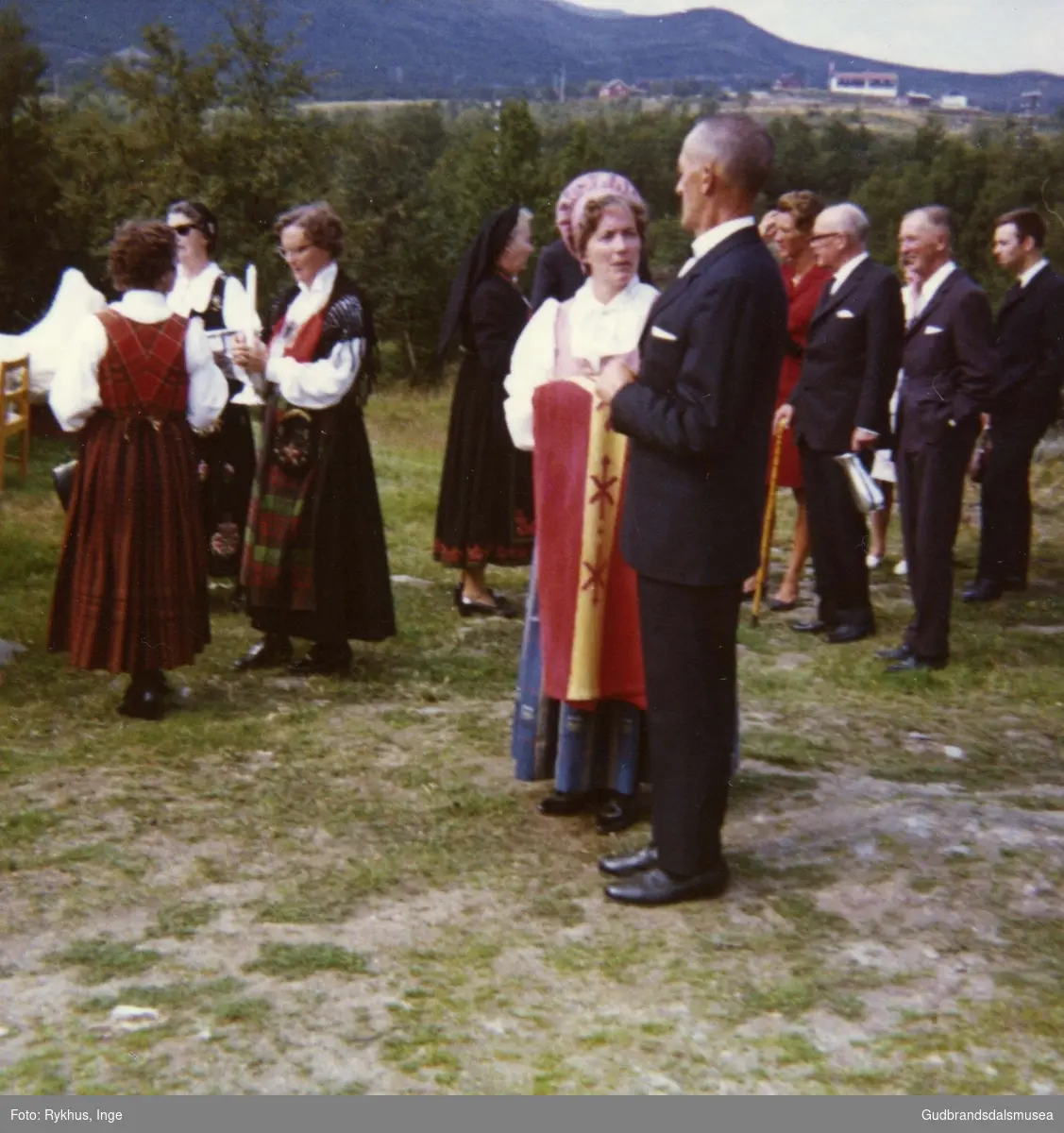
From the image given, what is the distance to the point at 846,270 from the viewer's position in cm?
729

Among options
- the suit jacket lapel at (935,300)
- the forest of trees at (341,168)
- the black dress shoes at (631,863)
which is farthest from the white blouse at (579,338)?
the suit jacket lapel at (935,300)

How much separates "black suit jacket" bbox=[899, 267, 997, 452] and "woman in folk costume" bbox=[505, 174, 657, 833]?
254cm

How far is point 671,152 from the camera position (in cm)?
3794

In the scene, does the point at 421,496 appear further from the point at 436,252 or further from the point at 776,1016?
the point at 436,252

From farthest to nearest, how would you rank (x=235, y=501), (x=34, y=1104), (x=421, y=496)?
(x=421, y=496) < (x=235, y=501) < (x=34, y=1104)

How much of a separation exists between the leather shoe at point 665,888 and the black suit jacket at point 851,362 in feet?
11.9

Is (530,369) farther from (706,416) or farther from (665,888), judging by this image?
(665,888)

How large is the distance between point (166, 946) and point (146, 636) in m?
2.07

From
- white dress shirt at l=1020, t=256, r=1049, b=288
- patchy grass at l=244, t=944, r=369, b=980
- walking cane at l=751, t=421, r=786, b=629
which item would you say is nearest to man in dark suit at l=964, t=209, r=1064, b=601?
white dress shirt at l=1020, t=256, r=1049, b=288

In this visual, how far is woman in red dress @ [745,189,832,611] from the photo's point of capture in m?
7.95

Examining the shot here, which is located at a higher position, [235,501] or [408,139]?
[408,139]

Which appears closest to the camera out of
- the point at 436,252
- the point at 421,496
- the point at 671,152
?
the point at 421,496

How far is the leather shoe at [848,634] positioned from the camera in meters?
7.59

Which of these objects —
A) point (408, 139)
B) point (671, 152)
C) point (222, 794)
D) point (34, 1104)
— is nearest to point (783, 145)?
point (671, 152)
